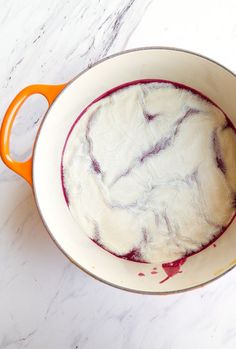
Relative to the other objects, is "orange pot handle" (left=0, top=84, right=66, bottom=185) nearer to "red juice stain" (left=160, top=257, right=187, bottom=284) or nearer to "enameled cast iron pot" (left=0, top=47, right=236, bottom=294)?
"enameled cast iron pot" (left=0, top=47, right=236, bottom=294)

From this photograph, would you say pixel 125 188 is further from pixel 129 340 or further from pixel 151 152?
pixel 129 340

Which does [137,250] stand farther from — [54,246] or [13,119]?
[13,119]

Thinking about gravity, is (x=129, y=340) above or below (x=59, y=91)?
below

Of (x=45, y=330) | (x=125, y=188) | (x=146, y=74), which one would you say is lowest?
(x=45, y=330)

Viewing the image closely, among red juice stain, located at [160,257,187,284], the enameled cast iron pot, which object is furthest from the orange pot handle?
red juice stain, located at [160,257,187,284]

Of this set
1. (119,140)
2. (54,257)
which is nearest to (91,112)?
(119,140)

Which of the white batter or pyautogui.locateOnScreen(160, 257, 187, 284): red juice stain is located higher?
the white batter

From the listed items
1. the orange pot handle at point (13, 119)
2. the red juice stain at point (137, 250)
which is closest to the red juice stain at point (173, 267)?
the red juice stain at point (137, 250)
